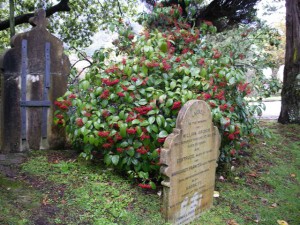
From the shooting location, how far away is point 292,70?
28.6 feet

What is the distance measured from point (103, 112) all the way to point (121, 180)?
90cm

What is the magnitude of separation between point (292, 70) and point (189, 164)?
20.3 feet

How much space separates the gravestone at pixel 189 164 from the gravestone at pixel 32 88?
250 cm

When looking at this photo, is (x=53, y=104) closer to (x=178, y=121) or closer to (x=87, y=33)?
(x=178, y=121)

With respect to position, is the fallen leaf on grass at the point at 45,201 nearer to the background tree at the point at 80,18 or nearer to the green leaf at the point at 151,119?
the green leaf at the point at 151,119

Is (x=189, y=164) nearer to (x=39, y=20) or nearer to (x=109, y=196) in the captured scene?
(x=109, y=196)

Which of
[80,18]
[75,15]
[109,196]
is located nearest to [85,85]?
[109,196]

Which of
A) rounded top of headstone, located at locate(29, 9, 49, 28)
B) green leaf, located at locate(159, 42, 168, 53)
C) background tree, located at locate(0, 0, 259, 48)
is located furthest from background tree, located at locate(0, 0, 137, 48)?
green leaf, located at locate(159, 42, 168, 53)

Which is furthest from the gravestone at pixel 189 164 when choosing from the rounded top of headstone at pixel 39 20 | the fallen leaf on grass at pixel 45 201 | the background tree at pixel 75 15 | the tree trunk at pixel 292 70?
the background tree at pixel 75 15

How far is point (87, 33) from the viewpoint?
13.6 metres

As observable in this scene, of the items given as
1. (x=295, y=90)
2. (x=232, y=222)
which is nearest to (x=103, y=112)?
(x=232, y=222)

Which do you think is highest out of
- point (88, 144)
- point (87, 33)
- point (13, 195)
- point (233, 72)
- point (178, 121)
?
point (87, 33)

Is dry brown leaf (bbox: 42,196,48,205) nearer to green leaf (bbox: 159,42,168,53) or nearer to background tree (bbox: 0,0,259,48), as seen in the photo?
green leaf (bbox: 159,42,168,53)

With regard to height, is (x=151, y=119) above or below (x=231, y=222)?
above
